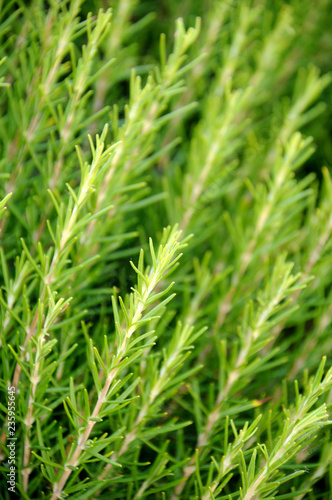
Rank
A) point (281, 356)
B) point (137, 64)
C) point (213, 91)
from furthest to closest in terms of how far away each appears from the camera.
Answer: point (137, 64) → point (213, 91) → point (281, 356)

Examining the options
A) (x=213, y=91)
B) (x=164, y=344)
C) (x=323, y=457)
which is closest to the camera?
(x=323, y=457)

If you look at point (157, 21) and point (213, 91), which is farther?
point (157, 21)

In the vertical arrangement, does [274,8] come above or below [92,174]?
below

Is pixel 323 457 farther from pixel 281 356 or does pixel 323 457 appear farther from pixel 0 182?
pixel 0 182

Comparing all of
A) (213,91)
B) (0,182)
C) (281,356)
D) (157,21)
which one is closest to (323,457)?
(281,356)

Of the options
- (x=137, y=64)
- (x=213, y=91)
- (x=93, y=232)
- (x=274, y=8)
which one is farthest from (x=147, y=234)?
(x=274, y=8)

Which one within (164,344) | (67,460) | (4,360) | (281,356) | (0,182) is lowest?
(281,356)

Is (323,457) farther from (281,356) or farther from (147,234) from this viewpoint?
(147,234)
